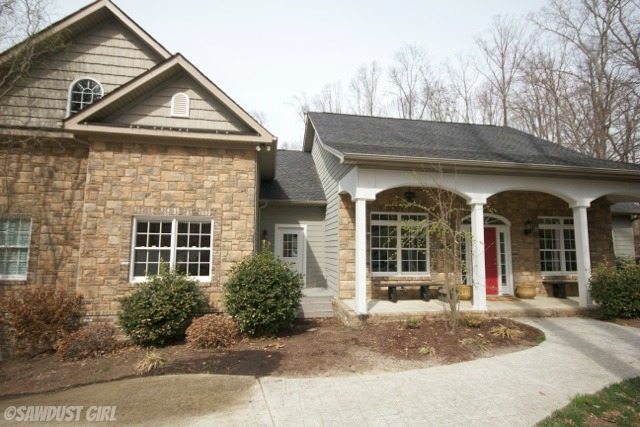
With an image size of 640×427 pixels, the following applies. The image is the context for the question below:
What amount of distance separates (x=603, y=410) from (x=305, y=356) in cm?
410

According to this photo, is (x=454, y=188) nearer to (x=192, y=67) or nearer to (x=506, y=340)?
(x=506, y=340)

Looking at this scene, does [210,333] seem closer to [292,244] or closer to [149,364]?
[149,364]

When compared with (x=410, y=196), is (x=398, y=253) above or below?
below

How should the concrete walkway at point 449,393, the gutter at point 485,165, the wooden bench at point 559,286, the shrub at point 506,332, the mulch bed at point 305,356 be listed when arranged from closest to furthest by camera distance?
the concrete walkway at point 449,393 → the mulch bed at point 305,356 → the shrub at point 506,332 → the gutter at point 485,165 → the wooden bench at point 559,286

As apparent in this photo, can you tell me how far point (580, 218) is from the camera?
9055 millimetres

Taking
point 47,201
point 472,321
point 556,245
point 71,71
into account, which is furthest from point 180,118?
Answer: point 556,245

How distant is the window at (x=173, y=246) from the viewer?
773cm

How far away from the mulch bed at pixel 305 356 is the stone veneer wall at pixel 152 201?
1.53 metres

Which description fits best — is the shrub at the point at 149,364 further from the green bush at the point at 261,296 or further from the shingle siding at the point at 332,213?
the shingle siding at the point at 332,213

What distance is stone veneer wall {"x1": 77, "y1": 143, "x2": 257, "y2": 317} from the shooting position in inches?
293

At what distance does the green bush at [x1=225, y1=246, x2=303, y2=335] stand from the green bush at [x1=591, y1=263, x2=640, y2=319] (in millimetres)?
7484

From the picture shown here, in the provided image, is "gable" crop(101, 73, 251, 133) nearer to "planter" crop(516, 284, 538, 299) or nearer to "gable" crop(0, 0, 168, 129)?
"gable" crop(0, 0, 168, 129)

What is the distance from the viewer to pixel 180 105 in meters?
8.09

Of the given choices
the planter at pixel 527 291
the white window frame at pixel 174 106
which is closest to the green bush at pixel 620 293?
the planter at pixel 527 291
